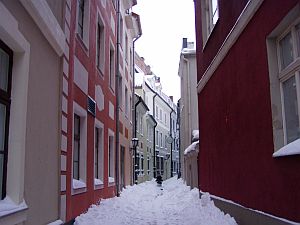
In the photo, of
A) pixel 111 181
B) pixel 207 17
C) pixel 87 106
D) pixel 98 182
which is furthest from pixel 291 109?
pixel 111 181

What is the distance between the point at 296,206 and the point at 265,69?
1831mm

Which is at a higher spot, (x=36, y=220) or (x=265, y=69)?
(x=265, y=69)

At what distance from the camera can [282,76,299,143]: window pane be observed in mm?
A: 4840

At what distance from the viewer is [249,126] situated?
635 cm

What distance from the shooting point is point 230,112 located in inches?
304

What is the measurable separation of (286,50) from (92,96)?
6.21m

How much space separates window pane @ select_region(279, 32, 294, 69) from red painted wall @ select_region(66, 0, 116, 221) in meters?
3.79

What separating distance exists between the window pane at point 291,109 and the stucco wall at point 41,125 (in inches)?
123

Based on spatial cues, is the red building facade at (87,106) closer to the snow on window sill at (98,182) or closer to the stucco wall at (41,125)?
the snow on window sill at (98,182)

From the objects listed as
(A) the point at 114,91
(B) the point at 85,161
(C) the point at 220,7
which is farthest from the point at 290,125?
(A) the point at 114,91

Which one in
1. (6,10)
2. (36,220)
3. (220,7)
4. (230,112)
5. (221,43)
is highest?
(220,7)

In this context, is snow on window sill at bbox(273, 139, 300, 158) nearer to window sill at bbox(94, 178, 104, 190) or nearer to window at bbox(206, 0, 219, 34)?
window at bbox(206, 0, 219, 34)

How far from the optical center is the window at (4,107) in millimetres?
4539

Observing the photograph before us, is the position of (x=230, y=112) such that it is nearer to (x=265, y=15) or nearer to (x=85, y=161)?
(x=265, y=15)
